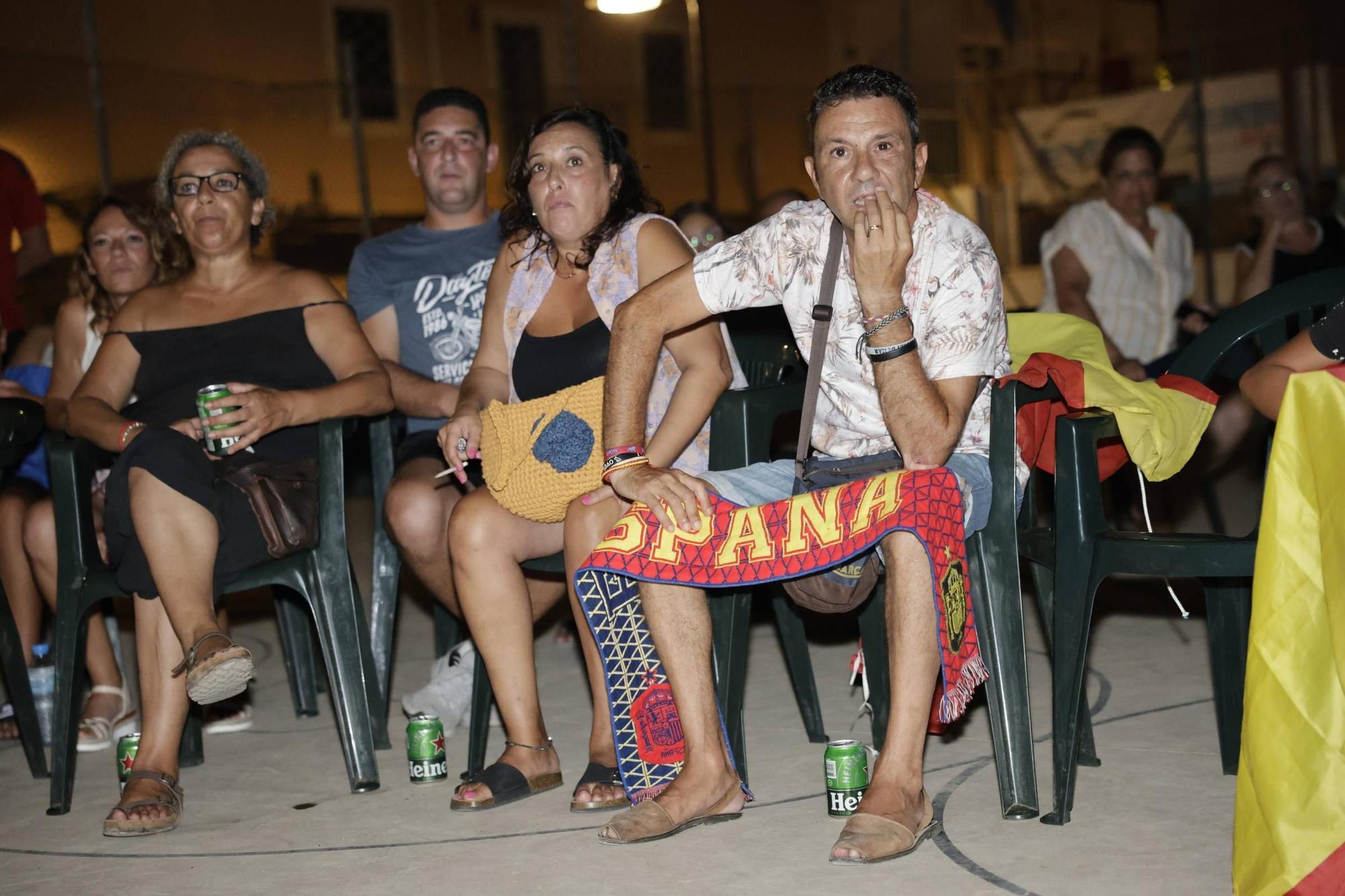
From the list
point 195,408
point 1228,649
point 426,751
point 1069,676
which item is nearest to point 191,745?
point 426,751

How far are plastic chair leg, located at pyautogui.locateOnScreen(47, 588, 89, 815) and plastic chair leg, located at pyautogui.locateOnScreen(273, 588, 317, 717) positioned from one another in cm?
62

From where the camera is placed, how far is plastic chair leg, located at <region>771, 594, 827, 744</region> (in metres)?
3.23

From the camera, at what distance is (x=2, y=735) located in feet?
12.4

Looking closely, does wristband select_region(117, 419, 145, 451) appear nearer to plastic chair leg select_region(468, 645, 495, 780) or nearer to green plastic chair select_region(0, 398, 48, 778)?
green plastic chair select_region(0, 398, 48, 778)

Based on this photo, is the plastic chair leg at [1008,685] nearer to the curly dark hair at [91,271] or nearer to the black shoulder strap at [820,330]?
the black shoulder strap at [820,330]

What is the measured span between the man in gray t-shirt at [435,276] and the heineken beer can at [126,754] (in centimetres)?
67

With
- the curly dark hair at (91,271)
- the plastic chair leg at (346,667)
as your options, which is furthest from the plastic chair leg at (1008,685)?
the curly dark hair at (91,271)

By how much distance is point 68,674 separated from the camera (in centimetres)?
322

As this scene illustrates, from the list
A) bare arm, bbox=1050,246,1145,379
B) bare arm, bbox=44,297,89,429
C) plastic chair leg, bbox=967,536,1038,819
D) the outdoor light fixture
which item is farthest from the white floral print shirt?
the outdoor light fixture

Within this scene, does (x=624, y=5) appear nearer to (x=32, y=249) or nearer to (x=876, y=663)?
(x=32, y=249)

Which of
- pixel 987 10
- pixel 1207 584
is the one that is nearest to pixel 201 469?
pixel 1207 584

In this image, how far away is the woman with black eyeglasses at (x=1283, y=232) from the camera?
5289 mm

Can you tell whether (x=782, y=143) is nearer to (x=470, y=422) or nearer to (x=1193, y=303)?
(x=1193, y=303)

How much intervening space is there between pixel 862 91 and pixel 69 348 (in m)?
2.52
